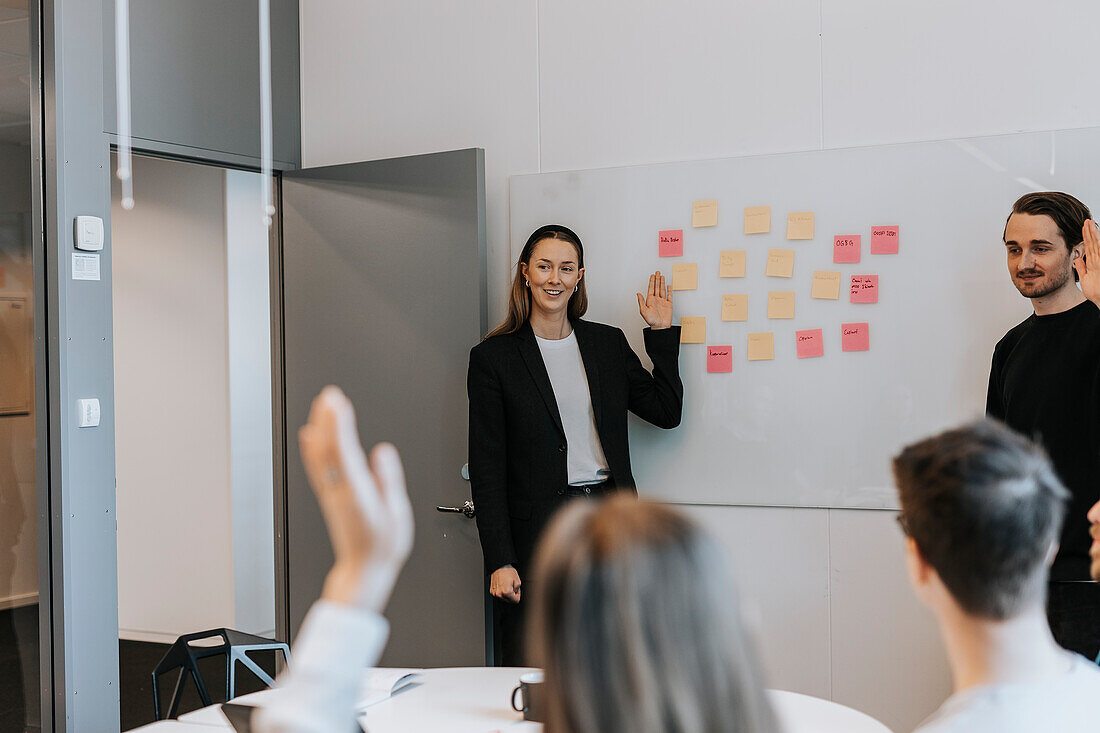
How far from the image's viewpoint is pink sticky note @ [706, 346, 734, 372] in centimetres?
342

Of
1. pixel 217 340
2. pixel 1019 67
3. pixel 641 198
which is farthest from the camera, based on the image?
pixel 217 340

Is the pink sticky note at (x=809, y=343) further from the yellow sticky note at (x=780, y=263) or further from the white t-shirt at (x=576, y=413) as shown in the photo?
the white t-shirt at (x=576, y=413)

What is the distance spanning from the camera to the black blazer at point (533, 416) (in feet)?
10.8

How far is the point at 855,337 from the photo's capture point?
3264 mm

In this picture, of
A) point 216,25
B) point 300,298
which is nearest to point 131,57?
point 216,25

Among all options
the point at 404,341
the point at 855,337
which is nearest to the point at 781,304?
the point at 855,337

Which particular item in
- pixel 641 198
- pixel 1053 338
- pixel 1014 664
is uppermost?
pixel 641 198

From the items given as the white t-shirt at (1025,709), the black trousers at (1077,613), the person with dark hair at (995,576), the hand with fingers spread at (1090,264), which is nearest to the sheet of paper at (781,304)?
the hand with fingers spread at (1090,264)

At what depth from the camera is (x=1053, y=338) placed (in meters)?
2.82

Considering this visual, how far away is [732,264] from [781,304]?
0.21 metres

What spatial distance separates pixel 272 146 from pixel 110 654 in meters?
1.94

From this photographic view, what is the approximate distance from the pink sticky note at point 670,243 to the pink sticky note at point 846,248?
0.51 m

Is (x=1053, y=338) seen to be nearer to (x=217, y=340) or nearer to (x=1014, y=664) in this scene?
(x=1014, y=664)

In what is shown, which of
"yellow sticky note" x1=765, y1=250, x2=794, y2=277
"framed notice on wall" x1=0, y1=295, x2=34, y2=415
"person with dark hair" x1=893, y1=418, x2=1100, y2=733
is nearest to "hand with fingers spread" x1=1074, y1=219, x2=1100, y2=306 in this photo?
"yellow sticky note" x1=765, y1=250, x2=794, y2=277
